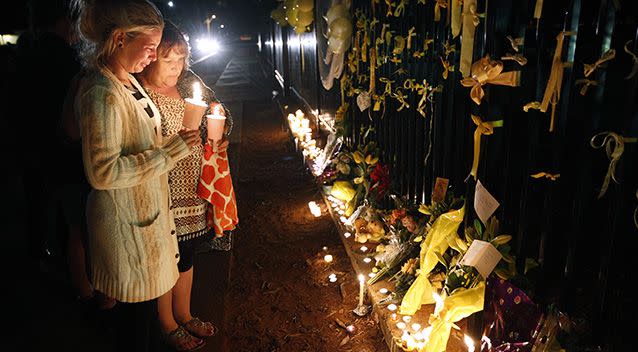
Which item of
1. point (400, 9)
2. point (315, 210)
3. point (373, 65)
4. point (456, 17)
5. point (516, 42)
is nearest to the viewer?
point (516, 42)

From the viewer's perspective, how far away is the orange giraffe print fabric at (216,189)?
2.95 m

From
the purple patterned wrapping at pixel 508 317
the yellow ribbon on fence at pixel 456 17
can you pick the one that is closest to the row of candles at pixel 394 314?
the purple patterned wrapping at pixel 508 317

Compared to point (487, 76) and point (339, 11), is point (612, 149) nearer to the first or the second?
point (487, 76)

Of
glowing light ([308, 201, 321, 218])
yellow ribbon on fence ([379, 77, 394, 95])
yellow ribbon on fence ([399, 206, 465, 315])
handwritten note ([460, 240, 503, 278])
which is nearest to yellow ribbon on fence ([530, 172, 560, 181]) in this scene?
handwritten note ([460, 240, 503, 278])

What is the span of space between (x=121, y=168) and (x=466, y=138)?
235 centimetres

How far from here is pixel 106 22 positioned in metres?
1.97

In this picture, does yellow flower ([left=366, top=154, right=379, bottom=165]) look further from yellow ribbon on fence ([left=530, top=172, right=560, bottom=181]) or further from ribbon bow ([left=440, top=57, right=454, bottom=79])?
yellow ribbon on fence ([left=530, top=172, right=560, bottom=181])

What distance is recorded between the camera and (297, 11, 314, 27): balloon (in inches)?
312

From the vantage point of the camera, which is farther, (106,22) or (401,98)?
(401,98)

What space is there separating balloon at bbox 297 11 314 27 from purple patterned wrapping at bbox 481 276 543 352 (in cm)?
673

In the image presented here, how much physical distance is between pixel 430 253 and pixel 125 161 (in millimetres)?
2169

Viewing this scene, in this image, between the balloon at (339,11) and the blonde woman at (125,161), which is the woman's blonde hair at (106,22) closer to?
the blonde woman at (125,161)

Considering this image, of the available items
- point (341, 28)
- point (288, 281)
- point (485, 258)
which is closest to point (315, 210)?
point (288, 281)

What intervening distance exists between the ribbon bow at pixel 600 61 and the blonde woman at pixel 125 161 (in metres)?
2.00
